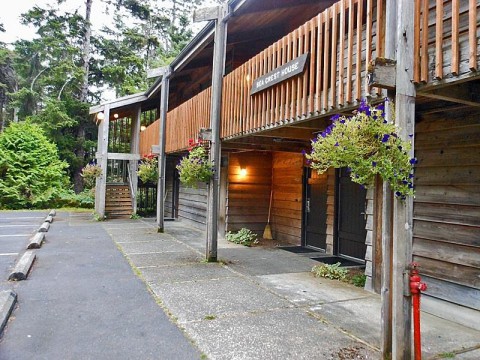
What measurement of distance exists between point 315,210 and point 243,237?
6.35 ft

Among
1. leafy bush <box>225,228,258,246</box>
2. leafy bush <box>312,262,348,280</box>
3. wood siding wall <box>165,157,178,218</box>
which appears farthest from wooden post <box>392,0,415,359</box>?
wood siding wall <box>165,157,178,218</box>

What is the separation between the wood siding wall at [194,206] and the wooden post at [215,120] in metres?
3.98

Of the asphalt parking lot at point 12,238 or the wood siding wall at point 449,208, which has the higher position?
the wood siding wall at point 449,208

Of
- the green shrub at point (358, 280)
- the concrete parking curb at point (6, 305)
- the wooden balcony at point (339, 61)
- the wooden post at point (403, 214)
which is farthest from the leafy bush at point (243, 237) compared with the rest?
the wooden post at point (403, 214)

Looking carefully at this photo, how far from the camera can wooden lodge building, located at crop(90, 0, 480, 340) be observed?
→ 8.87 ft

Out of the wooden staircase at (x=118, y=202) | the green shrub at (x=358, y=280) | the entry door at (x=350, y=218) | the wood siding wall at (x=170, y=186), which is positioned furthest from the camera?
the wood siding wall at (x=170, y=186)

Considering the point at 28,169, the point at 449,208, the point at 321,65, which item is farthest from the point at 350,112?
the point at 28,169

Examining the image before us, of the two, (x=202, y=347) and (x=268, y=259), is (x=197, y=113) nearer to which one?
(x=268, y=259)

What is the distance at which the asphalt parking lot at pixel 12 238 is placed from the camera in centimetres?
572

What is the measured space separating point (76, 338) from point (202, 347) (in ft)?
3.98

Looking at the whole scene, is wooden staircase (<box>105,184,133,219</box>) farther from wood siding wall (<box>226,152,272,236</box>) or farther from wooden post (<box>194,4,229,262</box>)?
wooden post (<box>194,4,229,262</box>)

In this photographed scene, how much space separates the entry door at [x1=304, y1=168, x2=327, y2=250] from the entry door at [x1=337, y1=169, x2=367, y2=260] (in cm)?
46

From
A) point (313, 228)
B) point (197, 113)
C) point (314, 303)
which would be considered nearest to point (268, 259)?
point (313, 228)

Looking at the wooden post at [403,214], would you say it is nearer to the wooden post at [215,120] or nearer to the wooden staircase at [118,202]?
the wooden post at [215,120]
